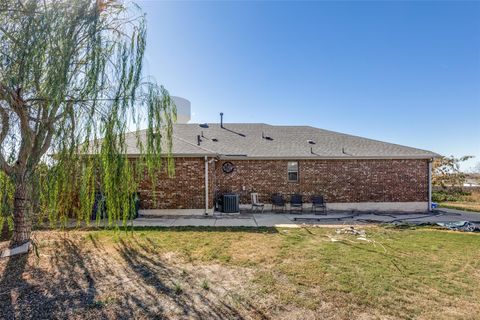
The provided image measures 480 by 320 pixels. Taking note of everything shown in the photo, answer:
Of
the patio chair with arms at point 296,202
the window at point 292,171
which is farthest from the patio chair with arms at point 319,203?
the window at point 292,171

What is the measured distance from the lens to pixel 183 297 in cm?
347

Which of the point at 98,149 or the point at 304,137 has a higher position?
the point at 304,137

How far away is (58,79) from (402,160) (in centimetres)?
1374

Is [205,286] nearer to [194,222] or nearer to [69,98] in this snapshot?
[69,98]

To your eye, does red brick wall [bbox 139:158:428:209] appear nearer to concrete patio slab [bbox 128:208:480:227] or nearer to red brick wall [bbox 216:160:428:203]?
red brick wall [bbox 216:160:428:203]

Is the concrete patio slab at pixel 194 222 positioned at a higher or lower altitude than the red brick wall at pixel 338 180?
lower

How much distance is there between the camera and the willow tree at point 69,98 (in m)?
3.44

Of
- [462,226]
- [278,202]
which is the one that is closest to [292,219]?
[278,202]

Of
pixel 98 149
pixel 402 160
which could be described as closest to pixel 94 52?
pixel 98 149

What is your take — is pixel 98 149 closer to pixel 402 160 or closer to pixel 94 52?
pixel 94 52

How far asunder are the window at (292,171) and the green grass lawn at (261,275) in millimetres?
4761

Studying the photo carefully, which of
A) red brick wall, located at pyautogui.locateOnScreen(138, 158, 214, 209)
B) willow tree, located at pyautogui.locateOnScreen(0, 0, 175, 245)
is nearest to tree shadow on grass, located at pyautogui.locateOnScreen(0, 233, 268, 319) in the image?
willow tree, located at pyautogui.locateOnScreen(0, 0, 175, 245)

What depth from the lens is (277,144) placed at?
496 inches

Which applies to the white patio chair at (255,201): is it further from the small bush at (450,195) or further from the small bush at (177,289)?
the small bush at (450,195)
